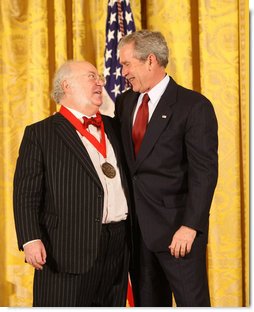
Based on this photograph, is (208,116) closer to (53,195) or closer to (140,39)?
(140,39)

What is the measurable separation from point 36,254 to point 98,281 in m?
0.34

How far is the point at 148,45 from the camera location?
94.9 inches

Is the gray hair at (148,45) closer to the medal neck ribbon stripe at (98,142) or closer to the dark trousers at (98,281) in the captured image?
the medal neck ribbon stripe at (98,142)

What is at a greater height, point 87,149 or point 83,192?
point 87,149

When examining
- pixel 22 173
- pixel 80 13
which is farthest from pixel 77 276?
pixel 80 13

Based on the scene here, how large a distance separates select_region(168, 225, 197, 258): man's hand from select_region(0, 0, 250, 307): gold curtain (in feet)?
4.78

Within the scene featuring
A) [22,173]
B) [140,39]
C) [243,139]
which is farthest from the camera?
[243,139]

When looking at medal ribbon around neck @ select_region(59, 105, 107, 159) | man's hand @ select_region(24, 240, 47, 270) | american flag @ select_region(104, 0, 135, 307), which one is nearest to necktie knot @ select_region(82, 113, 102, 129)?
medal ribbon around neck @ select_region(59, 105, 107, 159)

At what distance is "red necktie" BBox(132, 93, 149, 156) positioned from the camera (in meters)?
2.36

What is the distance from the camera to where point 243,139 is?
3592mm

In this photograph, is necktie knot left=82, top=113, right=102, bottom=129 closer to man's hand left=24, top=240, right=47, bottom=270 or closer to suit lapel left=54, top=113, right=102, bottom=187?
suit lapel left=54, top=113, right=102, bottom=187

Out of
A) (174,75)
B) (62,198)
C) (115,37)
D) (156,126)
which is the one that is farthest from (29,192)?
(174,75)

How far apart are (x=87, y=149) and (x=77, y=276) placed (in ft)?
1.79

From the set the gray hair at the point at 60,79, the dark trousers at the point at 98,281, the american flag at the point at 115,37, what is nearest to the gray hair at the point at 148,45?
the gray hair at the point at 60,79
